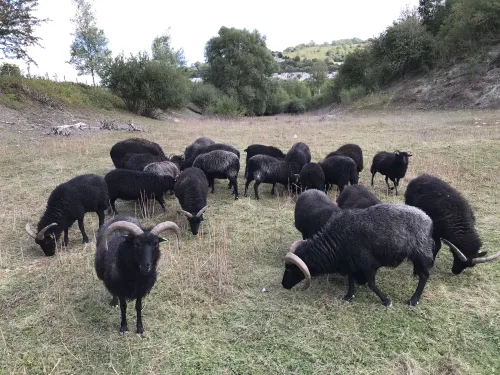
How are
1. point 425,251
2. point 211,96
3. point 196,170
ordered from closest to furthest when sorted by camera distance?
point 425,251, point 196,170, point 211,96

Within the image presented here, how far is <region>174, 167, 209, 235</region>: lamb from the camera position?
7.62 m

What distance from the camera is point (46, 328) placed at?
4.67 m

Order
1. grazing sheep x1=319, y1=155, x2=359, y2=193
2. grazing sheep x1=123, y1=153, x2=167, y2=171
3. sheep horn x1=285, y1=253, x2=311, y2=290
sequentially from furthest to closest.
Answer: grazing sheep x1=123, y1=153, x2=167, y2=171 → grazing sheep x1=319, y1=155, x2=359, y2=193 → sheep horn x1=285, y1=253, x2=311, y2=290

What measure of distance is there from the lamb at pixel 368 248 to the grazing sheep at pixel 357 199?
41.8 inches

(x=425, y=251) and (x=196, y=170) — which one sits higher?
(x=196, y=170)

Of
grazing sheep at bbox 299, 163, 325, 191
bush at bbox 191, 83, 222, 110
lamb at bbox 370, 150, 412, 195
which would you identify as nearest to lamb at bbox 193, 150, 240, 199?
grazing sheep at bbox 299, 163, 325, 191

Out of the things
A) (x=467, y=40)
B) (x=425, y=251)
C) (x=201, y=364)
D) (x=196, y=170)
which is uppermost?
(x=467, y=40)

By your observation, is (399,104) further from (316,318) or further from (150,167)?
(316,318)

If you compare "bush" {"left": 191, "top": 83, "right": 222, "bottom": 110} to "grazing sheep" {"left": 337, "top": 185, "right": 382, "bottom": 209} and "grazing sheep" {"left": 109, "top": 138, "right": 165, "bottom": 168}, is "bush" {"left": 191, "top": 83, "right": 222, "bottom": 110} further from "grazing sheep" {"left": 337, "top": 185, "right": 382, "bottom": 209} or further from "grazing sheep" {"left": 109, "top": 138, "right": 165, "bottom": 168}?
"grazing sheep" {"left": 337, "top": 185, "right": 382, "bottom": 209}

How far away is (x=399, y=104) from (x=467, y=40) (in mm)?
7479

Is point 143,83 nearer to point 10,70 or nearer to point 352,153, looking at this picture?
point 10,70

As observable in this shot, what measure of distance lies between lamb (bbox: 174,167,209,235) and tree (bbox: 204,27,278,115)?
41007 mm

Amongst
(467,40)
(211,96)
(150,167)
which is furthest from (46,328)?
(211,96)

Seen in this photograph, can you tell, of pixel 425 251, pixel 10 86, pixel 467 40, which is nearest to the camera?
pixel 425 251
